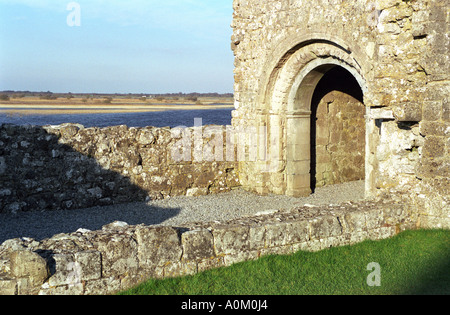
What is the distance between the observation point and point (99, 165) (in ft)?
28.1

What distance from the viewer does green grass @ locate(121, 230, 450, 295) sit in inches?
160

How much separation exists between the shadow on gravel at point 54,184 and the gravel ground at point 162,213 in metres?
0.02

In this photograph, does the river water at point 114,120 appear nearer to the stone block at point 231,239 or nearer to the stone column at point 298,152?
the stone column at point 298,152

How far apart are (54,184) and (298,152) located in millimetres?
4524

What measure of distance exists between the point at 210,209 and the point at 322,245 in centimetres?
360

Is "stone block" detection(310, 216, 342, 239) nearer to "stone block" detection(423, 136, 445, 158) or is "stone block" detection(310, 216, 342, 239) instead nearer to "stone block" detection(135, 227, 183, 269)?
"stone block" detection(135, 227, 183, 269)

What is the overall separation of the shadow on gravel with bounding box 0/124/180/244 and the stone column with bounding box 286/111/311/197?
2572 millimetres

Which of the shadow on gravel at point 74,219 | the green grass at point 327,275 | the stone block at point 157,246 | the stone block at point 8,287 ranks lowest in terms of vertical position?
the shadow on gravel at point 74,219

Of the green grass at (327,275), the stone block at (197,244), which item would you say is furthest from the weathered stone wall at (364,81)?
the stone block at (197,244)

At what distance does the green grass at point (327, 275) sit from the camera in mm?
4055

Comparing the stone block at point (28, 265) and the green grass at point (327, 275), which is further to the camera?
the green grass at point (327, 275)

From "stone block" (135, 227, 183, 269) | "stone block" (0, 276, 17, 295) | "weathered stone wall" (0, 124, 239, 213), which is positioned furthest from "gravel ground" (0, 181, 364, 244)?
"stone block" (0, 276, 17, 295)

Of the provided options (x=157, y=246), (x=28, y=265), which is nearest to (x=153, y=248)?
(x=157, y=246)

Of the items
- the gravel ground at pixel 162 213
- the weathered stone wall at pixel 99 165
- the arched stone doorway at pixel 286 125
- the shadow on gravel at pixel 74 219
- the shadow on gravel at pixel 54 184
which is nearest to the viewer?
the shadow on gravel at pixel 74 219
